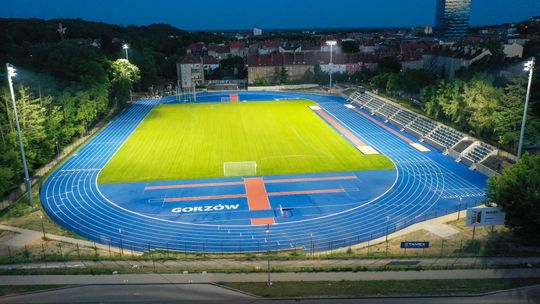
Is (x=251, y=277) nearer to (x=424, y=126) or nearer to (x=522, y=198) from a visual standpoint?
(x=522, y=198)

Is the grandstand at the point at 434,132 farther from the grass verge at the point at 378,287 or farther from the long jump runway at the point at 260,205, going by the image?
the grass verge at the point at 378,287

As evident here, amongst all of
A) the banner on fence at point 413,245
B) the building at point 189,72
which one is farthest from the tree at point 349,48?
the banner on fence at point 413,245

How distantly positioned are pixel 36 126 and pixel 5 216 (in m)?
9.33

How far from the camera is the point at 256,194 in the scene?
28609 mm

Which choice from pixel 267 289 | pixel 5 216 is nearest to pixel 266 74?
pixel 5 216

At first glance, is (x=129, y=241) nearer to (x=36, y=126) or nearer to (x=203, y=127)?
(x=36, y=126)

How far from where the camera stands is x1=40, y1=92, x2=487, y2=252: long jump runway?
2275 centimetres

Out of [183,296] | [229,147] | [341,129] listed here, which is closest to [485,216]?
[183,296]

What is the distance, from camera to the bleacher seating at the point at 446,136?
38625 millimetres

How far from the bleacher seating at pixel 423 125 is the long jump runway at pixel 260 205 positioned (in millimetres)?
7266

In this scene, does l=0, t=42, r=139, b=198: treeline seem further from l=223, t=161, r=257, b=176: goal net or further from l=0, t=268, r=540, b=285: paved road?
l=223, t=161, r=257, b=176: goal net

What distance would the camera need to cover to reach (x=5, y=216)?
2531cm

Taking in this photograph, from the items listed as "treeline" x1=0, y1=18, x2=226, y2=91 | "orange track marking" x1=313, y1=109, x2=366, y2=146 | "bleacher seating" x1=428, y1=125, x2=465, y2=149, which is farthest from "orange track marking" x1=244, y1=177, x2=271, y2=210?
"treeline" x1=0, y1=18, x2=226, y2=91

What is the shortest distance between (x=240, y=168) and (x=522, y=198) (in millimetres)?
19926
